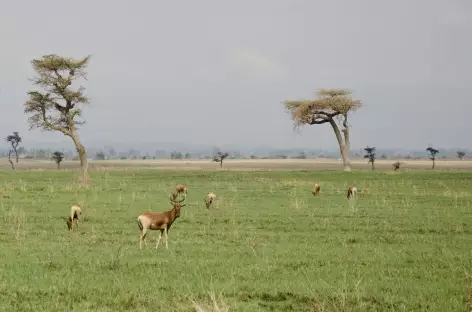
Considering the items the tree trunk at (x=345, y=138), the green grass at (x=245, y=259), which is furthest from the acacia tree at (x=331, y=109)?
the green grass at (x=245, y=259)

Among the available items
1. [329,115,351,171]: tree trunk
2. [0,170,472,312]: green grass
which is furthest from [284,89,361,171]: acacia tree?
[0,170,472,312]: green grass

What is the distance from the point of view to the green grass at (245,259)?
1038cm

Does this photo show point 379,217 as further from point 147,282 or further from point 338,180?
point 338,180

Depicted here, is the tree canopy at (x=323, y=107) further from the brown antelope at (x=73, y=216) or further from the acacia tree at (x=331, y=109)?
the brown antelope at (x=73, y=216)

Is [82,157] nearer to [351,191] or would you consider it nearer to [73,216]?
[351,191]

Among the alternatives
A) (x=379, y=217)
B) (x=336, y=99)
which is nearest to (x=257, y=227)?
(x=379, y=217)

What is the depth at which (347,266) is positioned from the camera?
13.1 metres

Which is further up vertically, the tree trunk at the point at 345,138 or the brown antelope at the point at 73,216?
the tree trunk at the point at 345,138

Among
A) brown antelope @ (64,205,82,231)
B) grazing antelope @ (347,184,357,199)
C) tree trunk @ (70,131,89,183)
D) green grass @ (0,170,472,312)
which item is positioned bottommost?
green grass @ (0,170,472,312)

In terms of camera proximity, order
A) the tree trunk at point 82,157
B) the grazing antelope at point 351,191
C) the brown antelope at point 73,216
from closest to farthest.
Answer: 1. the brown antelope at point 73,216
2. the grazing antelope at point 351,191
3. the tree trunk at point 82,157

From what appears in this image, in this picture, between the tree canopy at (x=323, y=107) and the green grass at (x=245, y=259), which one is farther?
the tree canopy at (x=323, y=107)

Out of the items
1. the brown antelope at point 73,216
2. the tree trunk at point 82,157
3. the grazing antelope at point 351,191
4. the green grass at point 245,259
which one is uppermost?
the tree trunk at point 82,157

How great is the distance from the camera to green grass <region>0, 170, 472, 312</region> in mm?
10383

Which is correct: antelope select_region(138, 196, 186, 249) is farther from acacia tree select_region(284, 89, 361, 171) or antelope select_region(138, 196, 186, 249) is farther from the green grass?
acacia tree select_region(284, 89, 361, 171)
